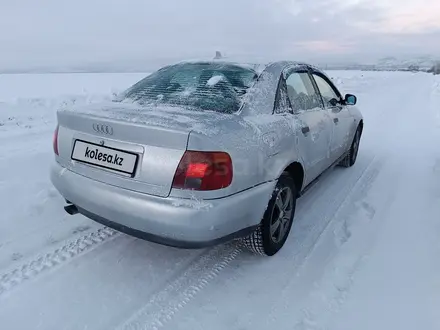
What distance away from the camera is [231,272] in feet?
8.75

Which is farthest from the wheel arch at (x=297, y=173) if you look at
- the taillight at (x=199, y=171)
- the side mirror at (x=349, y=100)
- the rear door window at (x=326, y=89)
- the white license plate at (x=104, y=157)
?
the side mirror at (x=349, y=100)

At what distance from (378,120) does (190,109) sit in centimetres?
825

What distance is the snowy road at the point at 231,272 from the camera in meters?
2.19

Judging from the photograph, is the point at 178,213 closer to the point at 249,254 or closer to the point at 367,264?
the point at 249,254

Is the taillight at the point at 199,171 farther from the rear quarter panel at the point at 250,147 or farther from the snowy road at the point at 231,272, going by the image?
the snowy road at the point at 231,272

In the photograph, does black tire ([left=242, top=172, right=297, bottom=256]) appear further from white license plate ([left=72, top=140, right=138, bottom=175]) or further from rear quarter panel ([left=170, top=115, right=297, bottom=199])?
white license plate ([left=72, top=140, right=138, bottom=175])

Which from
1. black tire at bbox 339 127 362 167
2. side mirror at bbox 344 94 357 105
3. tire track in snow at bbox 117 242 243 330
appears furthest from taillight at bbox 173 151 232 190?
black tire at bbox 339 127 362 167

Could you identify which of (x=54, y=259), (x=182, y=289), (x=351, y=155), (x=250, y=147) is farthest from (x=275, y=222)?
(x=351, y=155)

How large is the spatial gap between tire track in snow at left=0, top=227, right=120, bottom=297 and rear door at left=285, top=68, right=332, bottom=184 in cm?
186

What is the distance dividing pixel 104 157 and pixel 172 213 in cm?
64

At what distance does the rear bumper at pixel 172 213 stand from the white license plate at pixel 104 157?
0.13 metres

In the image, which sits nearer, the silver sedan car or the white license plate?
the silver sedan car

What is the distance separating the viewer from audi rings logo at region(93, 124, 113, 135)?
90.4 inches

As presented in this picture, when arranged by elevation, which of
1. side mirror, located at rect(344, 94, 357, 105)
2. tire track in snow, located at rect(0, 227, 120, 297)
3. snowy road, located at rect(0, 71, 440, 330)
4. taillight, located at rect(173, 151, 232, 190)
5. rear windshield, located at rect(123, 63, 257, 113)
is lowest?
snowy road, located at rect(0, 71, 440, 330)
